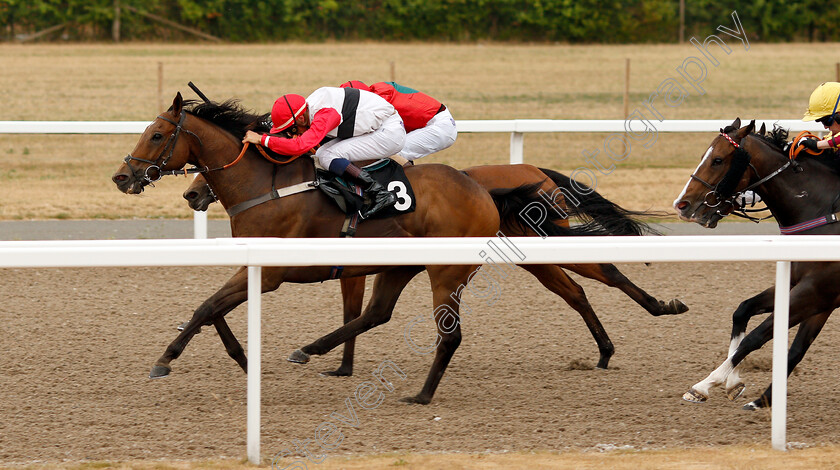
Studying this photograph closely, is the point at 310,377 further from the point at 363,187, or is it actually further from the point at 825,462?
the point at 825,462

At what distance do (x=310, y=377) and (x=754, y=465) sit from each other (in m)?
2.49

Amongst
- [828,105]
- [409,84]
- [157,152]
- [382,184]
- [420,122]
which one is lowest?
[409,84]

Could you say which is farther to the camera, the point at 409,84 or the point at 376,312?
the point at 409,84

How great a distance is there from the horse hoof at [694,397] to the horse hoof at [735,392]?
0.13 m

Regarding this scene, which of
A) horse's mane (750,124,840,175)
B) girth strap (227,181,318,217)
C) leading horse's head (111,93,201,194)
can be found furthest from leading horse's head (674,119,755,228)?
leading horse's head (111,93,201,194)

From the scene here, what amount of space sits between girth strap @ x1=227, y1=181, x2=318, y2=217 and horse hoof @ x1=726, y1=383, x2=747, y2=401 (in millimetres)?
2314

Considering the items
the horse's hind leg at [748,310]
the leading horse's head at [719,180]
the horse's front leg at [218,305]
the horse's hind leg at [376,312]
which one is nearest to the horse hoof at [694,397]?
the horse's hind leg at [748,310]

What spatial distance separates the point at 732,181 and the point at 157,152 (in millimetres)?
2943

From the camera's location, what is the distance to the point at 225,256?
3.89 meters

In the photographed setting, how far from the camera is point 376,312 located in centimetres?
539

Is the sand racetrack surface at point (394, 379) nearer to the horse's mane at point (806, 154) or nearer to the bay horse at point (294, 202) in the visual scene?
the bay horse at point (294, 202)

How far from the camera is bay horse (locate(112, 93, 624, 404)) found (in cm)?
538

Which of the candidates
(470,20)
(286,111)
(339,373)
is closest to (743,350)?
(339,373)

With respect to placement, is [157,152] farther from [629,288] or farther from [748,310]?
[748,310]
